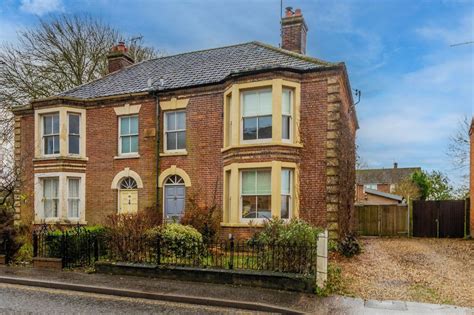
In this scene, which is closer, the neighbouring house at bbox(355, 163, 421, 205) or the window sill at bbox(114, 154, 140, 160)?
the window sill at bbox(114, 154, 140, 160)

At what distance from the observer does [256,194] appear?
14.1 metres

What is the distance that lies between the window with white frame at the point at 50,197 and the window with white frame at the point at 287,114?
10.3m

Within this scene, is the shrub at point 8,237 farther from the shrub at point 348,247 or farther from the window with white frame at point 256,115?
the shrub at point 348,247

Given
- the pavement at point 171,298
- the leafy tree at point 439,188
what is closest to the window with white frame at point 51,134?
the pavement at point 171,298

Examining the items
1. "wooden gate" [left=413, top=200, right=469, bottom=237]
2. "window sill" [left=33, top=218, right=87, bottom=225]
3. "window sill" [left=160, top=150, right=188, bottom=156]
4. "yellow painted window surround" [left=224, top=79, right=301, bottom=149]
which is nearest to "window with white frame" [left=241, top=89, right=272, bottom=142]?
"yellow painted window surround" [left=224, top=79, right=301, bottom=149]

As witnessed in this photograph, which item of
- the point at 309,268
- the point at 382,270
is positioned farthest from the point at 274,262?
the point at 382,270

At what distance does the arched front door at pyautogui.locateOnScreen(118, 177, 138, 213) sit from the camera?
658 inches

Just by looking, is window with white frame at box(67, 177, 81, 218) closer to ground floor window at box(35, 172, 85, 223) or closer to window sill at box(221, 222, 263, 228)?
ground floor window at box(35, 172, 85, 223)

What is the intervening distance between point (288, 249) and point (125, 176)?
9989 millimetres

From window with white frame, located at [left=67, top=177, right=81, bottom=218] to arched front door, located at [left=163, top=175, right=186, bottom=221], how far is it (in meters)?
4.29

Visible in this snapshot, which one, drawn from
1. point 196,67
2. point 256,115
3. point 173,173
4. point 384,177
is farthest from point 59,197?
point 384,177

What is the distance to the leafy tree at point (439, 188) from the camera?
37781mm

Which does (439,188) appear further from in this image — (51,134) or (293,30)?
(51,134)

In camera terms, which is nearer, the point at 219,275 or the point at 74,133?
the point at 219,275
